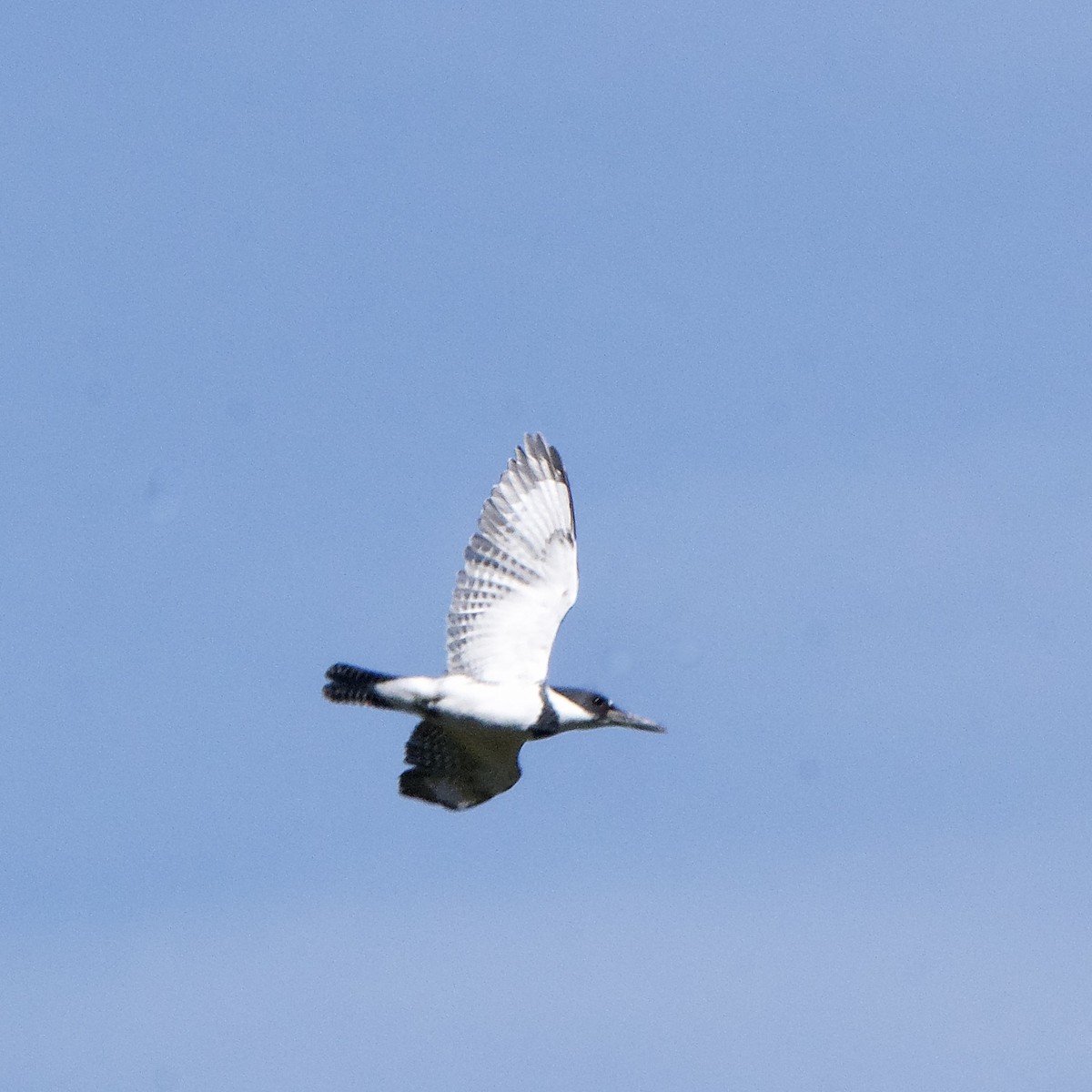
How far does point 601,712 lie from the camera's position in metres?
21.8

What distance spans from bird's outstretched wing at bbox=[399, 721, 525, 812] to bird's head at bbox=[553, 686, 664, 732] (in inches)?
26.4

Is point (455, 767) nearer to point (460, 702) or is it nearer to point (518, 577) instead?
point (460, 702)

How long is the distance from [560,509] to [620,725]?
7.19ft

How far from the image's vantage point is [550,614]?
2178cm

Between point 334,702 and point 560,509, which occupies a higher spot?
point 560,509

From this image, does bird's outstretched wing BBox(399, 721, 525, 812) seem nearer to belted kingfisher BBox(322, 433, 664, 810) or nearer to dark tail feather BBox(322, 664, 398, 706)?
belted kingfisher BBox(322, 433, 664, 810)

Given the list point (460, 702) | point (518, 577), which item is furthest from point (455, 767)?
point (518, 577)

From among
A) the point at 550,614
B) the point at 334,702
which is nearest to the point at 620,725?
the point at 550,614

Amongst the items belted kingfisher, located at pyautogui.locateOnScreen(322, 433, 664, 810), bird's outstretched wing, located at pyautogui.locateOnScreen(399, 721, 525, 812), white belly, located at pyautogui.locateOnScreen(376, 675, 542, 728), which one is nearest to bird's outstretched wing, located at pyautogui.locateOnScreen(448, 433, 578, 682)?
belted kingfisher, located at pyautogui.locateOnScreen(322, 433, 664, 810)

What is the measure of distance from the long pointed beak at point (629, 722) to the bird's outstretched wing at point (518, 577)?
35.7 inches

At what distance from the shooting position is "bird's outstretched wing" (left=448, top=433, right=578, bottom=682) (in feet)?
70.8

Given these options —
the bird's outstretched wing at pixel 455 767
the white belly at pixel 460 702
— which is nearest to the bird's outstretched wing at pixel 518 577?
the white belly at pixel 460 702

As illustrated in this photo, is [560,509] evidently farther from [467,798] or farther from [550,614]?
[467,798]

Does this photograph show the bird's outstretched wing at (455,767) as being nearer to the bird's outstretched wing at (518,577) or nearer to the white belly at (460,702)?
the white belly at (460,702)
